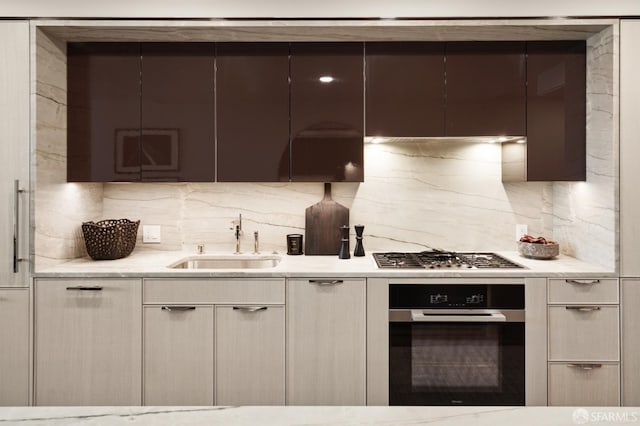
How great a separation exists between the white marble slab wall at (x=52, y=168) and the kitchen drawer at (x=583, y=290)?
9.07 ft

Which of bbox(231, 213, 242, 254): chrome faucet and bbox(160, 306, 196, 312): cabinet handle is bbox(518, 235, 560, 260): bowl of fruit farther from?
bbox(160, 306, 196, 312): cabinet handle

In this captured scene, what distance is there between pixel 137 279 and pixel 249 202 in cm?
96

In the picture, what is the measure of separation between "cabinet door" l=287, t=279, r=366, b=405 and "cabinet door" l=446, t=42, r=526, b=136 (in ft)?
3.81

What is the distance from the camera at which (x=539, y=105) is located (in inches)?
107

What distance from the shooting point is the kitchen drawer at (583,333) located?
96.0 inches

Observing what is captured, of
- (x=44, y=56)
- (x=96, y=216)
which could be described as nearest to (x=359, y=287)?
(x=96, y=216)

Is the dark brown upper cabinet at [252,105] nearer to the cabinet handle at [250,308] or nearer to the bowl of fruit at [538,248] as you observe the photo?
the cabinet handle at [250,308]

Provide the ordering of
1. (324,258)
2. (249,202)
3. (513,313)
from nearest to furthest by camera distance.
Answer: (513,313) → (324,258) → (249,202)

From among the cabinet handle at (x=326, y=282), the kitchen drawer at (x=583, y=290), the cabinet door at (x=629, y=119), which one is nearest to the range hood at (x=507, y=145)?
the cabinet door at (x=629, y=119)

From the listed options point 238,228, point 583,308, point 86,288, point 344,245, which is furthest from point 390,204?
point 86,288

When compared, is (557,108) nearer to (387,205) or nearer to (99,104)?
(387,205)

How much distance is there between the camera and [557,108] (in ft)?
8.86

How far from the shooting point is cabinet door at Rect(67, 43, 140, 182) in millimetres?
2742
